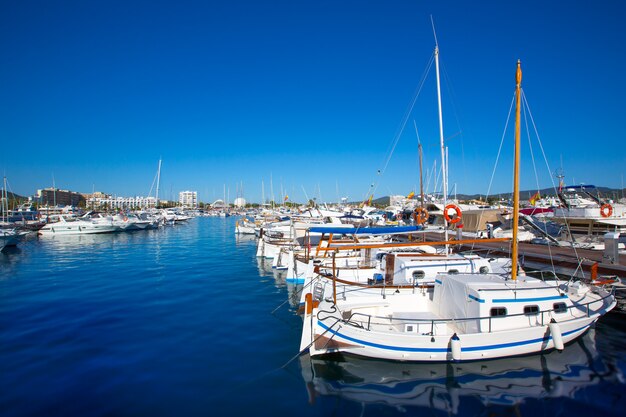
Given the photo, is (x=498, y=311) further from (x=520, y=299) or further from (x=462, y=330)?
(x=462, y=330)

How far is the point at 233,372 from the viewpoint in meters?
11.1

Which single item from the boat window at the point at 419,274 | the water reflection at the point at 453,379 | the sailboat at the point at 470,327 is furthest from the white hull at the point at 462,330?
the boat window at the point at 419,274

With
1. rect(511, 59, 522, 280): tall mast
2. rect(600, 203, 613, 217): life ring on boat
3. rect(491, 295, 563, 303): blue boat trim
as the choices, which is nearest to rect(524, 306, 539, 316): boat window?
rect(491, 295, 563, 303): blue boat trim

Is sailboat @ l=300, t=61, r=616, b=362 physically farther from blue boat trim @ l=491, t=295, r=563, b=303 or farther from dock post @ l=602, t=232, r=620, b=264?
dock post @ l=602, t=232, r=620, b=264

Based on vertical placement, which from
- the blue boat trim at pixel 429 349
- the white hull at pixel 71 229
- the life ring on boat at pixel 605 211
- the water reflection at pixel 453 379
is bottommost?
the water reflection at pixel 453 379

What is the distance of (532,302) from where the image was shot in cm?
1180

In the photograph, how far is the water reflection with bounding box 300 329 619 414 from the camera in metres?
9.65

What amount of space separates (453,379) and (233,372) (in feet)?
23.7

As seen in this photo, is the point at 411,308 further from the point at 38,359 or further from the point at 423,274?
the point at 38,359

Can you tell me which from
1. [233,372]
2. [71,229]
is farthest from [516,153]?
[71,229]

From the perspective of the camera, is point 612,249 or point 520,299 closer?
point 520,299

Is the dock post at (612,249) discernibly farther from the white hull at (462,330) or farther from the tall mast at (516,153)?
the tall mast at (516,153)

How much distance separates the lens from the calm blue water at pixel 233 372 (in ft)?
30.4

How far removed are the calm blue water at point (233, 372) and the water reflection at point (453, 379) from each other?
0.03m
